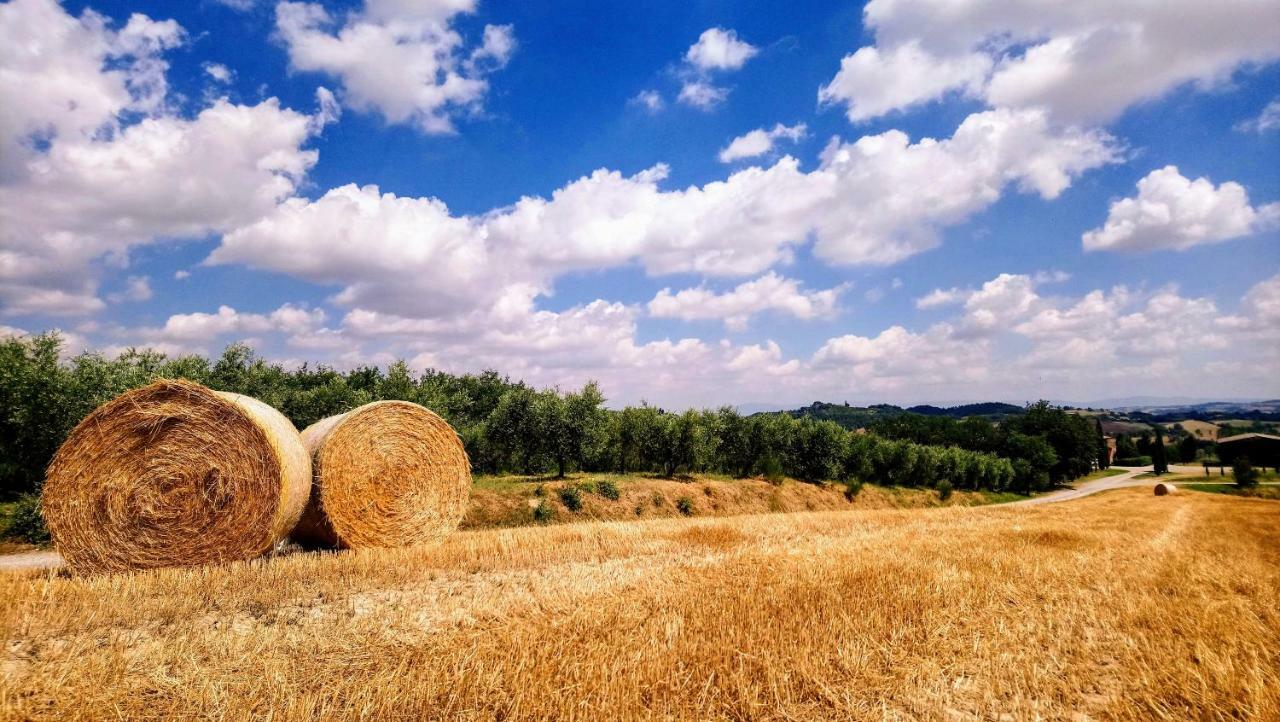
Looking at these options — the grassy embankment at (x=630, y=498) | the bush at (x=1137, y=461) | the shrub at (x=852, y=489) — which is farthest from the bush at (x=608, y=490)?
the bush at (x=1137, y=461)

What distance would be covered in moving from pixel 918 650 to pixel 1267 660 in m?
3.14

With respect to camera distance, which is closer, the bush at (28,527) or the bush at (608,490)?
the bush at (28,527)

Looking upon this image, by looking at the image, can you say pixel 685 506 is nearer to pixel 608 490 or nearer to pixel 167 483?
pixel 608 490

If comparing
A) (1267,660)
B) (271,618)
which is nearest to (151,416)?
(271,618)

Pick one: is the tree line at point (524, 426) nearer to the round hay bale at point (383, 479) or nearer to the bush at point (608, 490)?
the bush at point (608, 490)

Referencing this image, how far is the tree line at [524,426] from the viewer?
22.3 m

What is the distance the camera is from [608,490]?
28.3 meters

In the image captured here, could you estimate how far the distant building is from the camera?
85.4 metres

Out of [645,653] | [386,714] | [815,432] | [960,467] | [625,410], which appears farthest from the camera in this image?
[960,467]

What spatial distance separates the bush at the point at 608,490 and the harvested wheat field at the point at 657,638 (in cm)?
1819

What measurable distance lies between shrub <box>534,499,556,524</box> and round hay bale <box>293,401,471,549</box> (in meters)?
9.57

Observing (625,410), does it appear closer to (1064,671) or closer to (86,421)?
(86,421)

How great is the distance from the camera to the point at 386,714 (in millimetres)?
3758

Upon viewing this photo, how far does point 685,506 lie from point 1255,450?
363ft
